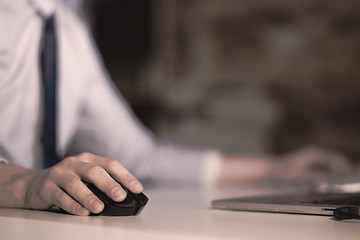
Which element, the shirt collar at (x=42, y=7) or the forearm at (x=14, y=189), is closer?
the forearm at (x=14, y=189)

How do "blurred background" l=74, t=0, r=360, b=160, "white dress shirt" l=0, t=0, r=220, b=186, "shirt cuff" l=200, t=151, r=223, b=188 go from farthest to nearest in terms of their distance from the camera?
"blurred background" l=74, t=0, r=360, b=160
"shirt cuff" l=200, t=151, r=223, b=188
"white dress shirt" l=0, t=0, r=220, b=186

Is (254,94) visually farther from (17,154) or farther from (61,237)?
(61,237)

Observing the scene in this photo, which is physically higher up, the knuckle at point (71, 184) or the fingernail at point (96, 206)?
the knuckle at point (71, 184)

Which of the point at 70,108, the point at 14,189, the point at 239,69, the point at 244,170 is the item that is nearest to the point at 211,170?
the point at 244,170

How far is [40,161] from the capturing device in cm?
89

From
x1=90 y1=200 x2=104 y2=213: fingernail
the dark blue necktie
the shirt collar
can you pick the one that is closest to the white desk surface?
x1=90 y1=200 x2=104 y2=213: fingernail

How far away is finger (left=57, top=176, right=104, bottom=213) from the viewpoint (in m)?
0.44

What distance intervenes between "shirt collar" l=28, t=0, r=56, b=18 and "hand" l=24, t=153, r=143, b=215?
1.63 ft

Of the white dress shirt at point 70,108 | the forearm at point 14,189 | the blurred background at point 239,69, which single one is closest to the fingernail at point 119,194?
the forearm at point 14,189

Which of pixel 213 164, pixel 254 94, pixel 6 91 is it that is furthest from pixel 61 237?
pixel 254 94

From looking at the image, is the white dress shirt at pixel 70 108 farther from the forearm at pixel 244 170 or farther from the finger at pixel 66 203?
the finger at pixel 66 203

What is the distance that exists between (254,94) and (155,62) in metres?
0.66

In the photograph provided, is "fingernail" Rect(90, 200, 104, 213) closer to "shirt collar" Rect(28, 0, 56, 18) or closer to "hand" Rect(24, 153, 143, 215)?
"hand" Rect(24, 153, 143, 215)

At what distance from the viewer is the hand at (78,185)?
1.44ft
